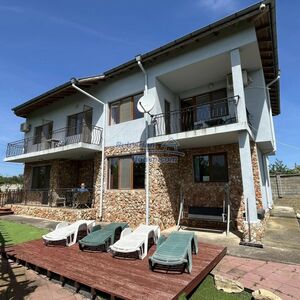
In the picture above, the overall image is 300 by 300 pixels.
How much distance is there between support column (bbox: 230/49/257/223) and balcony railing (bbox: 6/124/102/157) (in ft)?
25.2

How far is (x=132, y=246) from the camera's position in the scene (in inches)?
223

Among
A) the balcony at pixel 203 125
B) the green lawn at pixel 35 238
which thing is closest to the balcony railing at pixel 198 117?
the balcony at pixel 203 125

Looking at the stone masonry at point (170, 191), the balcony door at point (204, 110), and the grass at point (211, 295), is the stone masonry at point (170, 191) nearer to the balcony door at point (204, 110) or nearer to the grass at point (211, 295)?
the balcony door at point (204, 110)

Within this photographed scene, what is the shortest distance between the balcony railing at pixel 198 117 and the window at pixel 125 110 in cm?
124

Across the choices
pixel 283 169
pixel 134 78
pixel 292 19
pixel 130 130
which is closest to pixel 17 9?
pixel 134 78

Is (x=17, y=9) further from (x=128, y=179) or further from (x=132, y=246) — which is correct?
(x=132, y=246)

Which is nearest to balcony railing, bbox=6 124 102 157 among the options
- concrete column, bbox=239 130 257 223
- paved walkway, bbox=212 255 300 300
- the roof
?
the roof

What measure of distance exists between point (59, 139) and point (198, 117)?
9.50 m

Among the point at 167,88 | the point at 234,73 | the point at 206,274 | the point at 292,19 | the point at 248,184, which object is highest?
the point at 292,19

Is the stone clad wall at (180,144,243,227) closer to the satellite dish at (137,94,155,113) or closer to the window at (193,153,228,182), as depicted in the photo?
the window at (193,153,228,182)

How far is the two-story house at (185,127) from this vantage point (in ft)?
27.7

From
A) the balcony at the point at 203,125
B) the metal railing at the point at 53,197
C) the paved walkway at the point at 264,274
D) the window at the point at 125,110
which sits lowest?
the paved walkway at the point at 264,274

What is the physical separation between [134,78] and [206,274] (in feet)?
31.6

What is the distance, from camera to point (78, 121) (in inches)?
561
